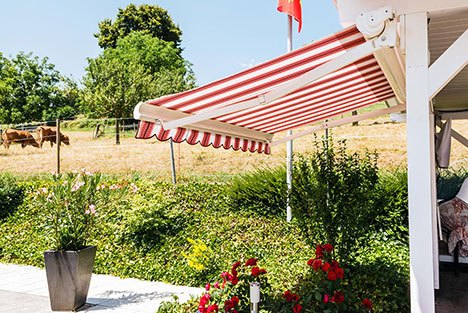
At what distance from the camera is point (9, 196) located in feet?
41.6

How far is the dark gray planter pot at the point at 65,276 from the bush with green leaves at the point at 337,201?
342cm

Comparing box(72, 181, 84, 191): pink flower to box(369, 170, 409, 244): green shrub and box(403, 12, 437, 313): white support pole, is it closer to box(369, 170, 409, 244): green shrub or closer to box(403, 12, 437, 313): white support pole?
box(403, 12, 437, 313): white support pole

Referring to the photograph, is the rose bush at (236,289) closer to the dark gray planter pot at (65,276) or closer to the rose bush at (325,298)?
the rose bush at (325,298)

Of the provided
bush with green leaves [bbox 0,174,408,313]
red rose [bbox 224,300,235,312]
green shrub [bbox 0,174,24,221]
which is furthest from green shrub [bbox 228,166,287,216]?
green shrub [bbox 0,174,24,221]

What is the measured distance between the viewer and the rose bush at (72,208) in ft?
22.9

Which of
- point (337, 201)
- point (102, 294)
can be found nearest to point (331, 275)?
point (337, 201)

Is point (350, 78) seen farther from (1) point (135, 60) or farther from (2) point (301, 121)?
(1) point (135, 60)

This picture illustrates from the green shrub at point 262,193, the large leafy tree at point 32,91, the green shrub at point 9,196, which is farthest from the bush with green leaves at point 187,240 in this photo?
the large leafy tree at point 32,91

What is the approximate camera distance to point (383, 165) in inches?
579

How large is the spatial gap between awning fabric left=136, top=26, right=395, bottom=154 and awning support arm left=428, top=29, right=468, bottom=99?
2.40 feet

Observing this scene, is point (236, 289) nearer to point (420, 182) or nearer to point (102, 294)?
point (420, 182)

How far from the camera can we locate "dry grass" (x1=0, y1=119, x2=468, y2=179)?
15391 mm

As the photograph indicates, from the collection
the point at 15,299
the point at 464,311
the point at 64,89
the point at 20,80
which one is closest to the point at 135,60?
the point at 64,89

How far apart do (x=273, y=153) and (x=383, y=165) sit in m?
4.36
